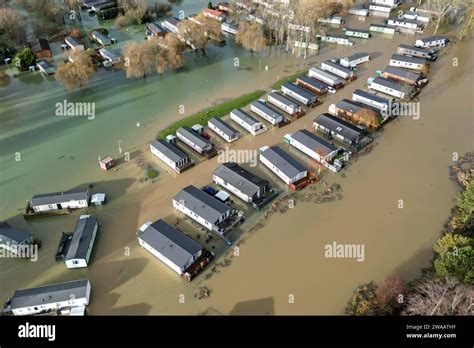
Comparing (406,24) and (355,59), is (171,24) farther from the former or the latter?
(406,24)

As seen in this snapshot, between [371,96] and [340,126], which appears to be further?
[371,96]

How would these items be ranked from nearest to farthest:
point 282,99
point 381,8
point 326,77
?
1. point 282,99
2. point 326,77
3. point 381,8

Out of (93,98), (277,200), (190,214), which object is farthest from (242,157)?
(93,98)

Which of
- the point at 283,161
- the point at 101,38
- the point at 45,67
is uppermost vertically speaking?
the point at 101,38

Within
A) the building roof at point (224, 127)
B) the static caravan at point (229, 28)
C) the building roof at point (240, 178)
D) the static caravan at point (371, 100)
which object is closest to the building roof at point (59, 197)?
the building roof at point (240, 178)

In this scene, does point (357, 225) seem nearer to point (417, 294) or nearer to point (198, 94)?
point (417, 294)

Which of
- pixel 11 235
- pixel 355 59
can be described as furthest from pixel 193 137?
pixel 355 59
